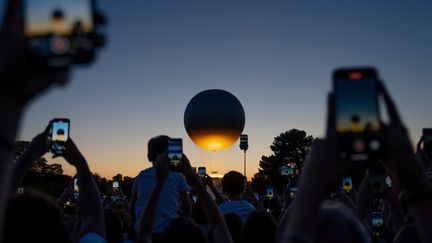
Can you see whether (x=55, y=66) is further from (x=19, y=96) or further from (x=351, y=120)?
(x=351, y=120)

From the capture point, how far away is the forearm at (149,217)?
3.86 m

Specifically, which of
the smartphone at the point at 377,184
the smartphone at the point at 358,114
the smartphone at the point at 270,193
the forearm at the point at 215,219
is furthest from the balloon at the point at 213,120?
the smartphone at the point at 358,114

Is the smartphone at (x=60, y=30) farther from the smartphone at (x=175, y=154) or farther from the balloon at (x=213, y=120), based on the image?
the balloon at (x=213, y=120)

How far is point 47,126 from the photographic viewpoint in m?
4.01

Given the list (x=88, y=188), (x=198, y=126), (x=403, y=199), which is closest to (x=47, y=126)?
(x=88, y=188)

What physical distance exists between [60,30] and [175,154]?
295 cm

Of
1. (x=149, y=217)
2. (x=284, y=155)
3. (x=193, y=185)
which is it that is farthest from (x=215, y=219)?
(x=284, y=155)

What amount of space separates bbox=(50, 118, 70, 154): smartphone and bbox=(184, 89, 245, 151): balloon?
46.7ft

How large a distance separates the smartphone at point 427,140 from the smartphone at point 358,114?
2672 millimetres

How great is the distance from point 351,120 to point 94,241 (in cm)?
213

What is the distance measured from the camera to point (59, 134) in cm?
435

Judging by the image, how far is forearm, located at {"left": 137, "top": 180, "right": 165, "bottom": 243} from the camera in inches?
152

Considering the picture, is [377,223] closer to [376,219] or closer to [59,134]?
[376,219]

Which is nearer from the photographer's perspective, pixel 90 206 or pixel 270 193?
pixel 90 206
